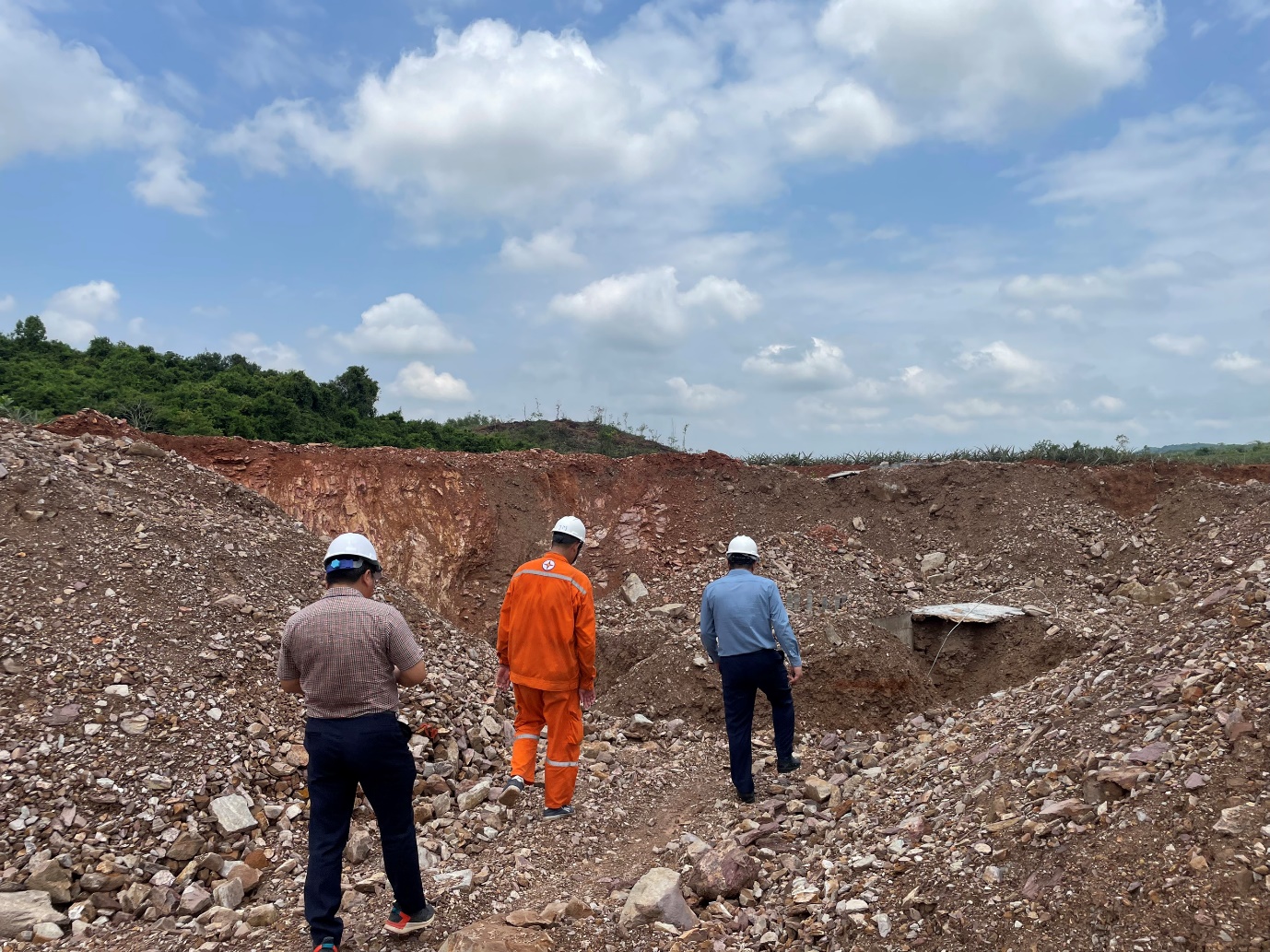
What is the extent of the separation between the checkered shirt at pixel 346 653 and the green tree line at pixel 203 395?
11518 millimetres

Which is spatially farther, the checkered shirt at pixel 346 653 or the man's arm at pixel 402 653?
the man's arm at pixel 402 653

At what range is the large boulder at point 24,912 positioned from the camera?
383 cm

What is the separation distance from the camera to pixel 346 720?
131 inches

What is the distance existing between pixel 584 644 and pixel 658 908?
1.67 meters

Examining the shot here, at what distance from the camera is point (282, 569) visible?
23.4 feet

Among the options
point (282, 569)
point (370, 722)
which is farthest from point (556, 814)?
point (282, 569)

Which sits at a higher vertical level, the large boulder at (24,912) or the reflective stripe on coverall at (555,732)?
the reflective stripe on coverall at (555,732)

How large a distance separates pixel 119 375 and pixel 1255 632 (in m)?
20.1

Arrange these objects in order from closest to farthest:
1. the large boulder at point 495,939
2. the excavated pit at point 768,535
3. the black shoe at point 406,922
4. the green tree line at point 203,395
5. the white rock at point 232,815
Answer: the large boulder at point 495,939
the black shoe at point 406,922
the white rock at point 232,815
the excavated pit at point 768,535
the green tree line at point 203,395

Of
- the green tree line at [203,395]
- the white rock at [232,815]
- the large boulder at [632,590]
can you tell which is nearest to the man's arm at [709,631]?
the white rock at [232,815]

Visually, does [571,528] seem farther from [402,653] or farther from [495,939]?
[495,939]

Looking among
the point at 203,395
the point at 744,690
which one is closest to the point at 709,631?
the point at 744,690

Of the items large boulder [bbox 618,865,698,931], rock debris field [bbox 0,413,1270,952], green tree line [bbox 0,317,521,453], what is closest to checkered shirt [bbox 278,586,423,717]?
rock debris field [bbox 0,413,1270,952]

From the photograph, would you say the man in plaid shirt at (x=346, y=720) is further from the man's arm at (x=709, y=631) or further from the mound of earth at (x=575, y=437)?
the mound of earth at (x=575, y=437)
